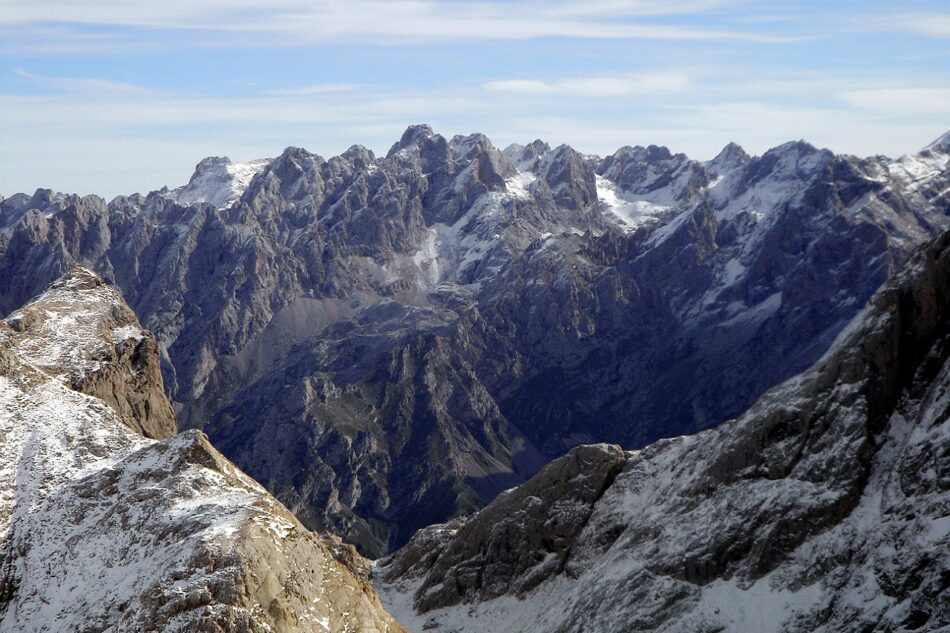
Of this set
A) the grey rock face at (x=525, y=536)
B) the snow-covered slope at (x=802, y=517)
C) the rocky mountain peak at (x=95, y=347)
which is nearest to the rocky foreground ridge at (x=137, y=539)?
the rocky mountain peak at (x=95, y=347)

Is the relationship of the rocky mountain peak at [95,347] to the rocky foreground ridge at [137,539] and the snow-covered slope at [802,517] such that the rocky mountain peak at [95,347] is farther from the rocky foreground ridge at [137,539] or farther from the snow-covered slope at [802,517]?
the snow-covered slope at [802,517]

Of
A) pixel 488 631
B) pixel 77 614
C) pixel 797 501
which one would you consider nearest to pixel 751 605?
pixel 797 501

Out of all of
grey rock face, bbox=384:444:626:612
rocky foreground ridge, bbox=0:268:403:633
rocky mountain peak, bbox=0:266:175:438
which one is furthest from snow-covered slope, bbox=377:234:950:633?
rocky mountain peak, bbox=0:266:175:438

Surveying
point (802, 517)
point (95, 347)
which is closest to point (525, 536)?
point (802, 517)

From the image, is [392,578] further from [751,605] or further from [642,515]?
[751,605]

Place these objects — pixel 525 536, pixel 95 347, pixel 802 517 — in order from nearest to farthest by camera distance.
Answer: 1. pixel 802 517
2. pixel 525 536
3. pixel 95 347

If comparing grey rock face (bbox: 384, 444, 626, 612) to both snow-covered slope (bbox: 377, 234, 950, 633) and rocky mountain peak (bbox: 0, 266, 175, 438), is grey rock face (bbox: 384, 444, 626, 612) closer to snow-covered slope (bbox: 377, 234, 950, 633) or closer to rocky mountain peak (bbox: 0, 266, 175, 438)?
snow-covered slope (bbox: 377, 234, 950, 633)

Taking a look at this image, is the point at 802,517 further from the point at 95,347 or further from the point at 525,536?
the point at 95,347
